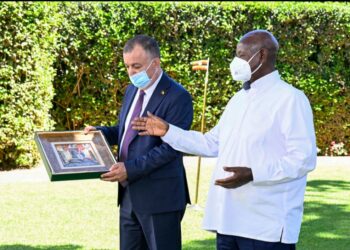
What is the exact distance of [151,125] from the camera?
457 centimetres

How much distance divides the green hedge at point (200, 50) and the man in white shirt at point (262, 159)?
416 inches

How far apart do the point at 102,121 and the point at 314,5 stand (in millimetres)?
5387

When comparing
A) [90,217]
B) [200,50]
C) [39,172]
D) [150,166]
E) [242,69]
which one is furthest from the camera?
[200,50]

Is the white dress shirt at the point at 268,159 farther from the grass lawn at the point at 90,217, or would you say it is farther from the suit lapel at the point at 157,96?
the grass lawn at the point at 90,217

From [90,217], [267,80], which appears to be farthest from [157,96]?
[90,217]

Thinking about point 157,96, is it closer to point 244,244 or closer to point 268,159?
point 268,159

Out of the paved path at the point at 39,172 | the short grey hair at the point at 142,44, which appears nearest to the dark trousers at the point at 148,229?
the short grey hair at the point at 142,44

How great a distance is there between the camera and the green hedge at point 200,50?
14648mm

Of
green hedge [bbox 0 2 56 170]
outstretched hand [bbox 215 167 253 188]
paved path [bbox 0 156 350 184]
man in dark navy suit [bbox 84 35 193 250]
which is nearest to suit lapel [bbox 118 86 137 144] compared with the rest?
man in dark navy suit [bbox 84 35 193 250]

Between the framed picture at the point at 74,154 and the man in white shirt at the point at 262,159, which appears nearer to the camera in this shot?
the man in white shirt at the point at 262,159

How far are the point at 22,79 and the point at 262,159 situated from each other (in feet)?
31.2

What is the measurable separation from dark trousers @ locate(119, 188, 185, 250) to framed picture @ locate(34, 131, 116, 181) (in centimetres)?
32

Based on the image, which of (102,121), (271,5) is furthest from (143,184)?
(271,5)

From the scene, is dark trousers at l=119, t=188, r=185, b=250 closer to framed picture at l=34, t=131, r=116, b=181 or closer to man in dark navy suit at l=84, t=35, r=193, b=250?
man in dark navy suit at l=84, t=35, r=193, b=250
